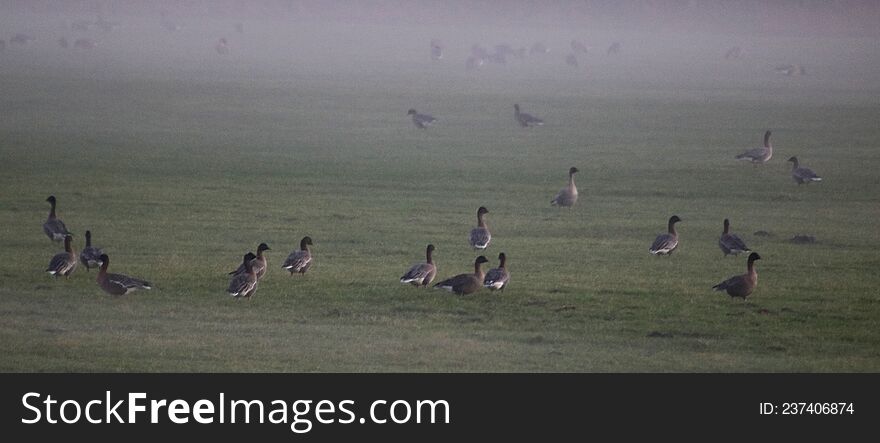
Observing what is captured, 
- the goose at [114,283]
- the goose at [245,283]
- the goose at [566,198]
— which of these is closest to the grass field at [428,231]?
the goose at [114,283]

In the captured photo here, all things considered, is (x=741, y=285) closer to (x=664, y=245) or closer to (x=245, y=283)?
(x=664, y=245)

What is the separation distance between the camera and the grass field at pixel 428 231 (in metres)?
16.0

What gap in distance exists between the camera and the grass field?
15969 millimetres

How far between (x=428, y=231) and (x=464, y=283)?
653 centimetres

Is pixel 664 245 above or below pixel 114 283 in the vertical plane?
above

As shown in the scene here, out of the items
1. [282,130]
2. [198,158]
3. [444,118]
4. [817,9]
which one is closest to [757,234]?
[198,158]

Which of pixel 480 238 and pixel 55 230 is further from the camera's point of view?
pixel 480 238

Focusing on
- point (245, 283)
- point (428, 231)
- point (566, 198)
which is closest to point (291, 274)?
point (245, 283)

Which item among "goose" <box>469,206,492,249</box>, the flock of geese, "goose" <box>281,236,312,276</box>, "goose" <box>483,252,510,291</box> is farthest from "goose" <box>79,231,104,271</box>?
"goose" <box>469,206,492,249</box>

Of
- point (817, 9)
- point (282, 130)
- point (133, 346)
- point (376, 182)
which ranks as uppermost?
point (817, 9)

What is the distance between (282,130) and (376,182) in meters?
15.2

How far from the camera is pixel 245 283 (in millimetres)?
17797

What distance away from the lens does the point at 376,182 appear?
1287 inches
